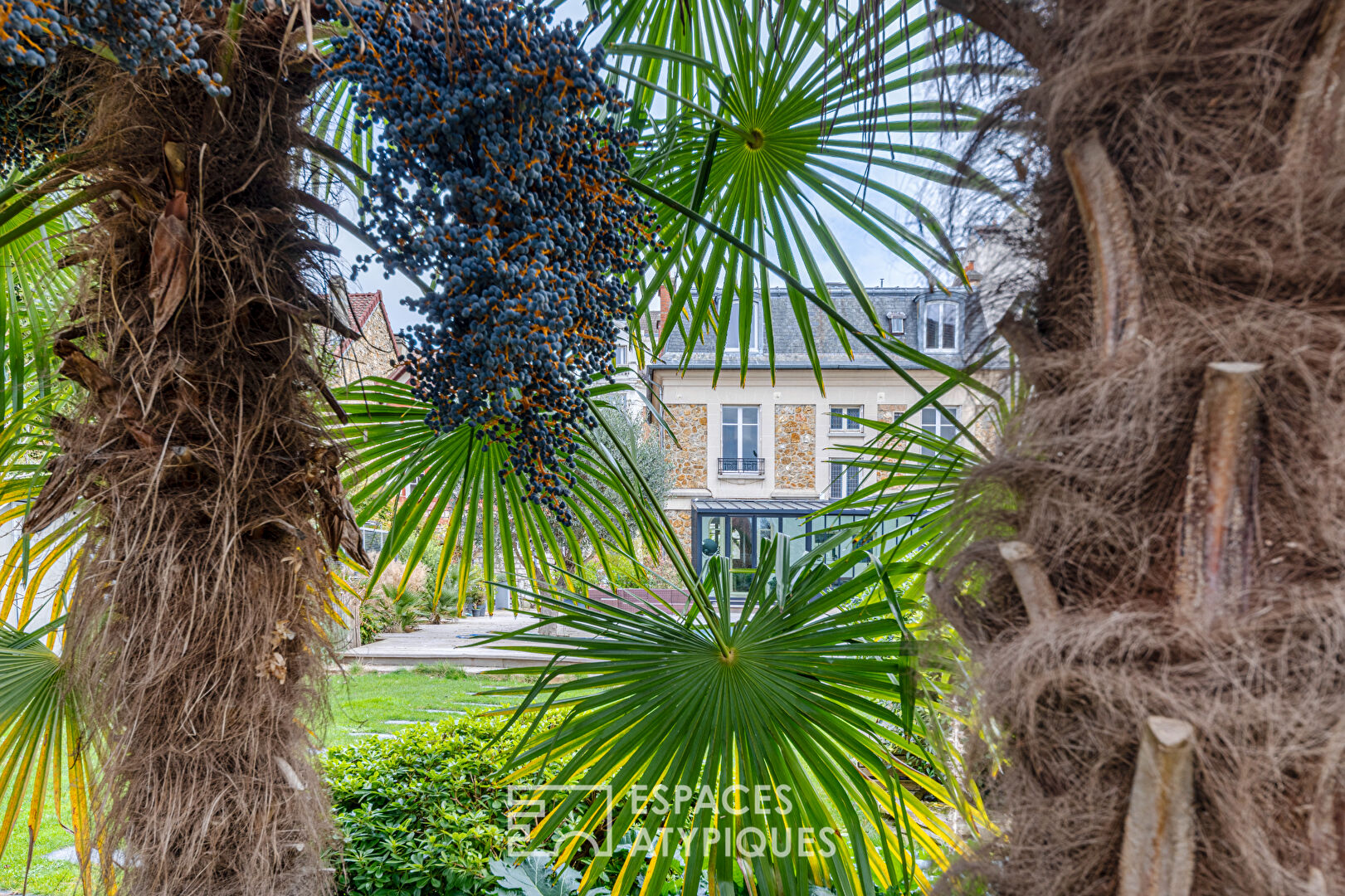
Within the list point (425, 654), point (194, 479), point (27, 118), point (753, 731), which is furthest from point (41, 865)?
point (425, 654)

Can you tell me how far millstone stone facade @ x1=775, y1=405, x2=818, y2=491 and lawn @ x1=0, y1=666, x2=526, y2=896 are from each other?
7.68 m

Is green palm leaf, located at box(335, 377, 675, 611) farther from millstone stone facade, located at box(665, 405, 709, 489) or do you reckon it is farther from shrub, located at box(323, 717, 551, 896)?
millstone stone facade, located at box(665, 405, 709, 489)

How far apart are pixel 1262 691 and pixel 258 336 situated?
4.10 ft

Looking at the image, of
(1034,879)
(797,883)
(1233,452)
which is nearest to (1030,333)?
(1233,452)

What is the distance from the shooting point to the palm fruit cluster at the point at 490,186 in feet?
2.97

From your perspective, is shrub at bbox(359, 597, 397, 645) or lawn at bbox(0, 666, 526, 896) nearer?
lawn at bbox(0, 666, 526, 896)

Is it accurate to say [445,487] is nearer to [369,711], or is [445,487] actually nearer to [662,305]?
[369,711]

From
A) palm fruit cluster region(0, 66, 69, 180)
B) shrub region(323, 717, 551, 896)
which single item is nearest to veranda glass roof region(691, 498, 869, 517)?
shrub region(323, 717, 551, 896)

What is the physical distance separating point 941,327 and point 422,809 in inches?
497

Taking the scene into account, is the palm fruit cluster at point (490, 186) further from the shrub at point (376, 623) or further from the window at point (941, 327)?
the window at point (941, 327)

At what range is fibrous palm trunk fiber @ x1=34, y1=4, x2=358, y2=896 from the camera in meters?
1.00

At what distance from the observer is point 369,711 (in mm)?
4980

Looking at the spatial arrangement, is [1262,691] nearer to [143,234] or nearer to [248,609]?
[248,609]

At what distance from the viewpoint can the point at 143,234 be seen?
3.47ft
